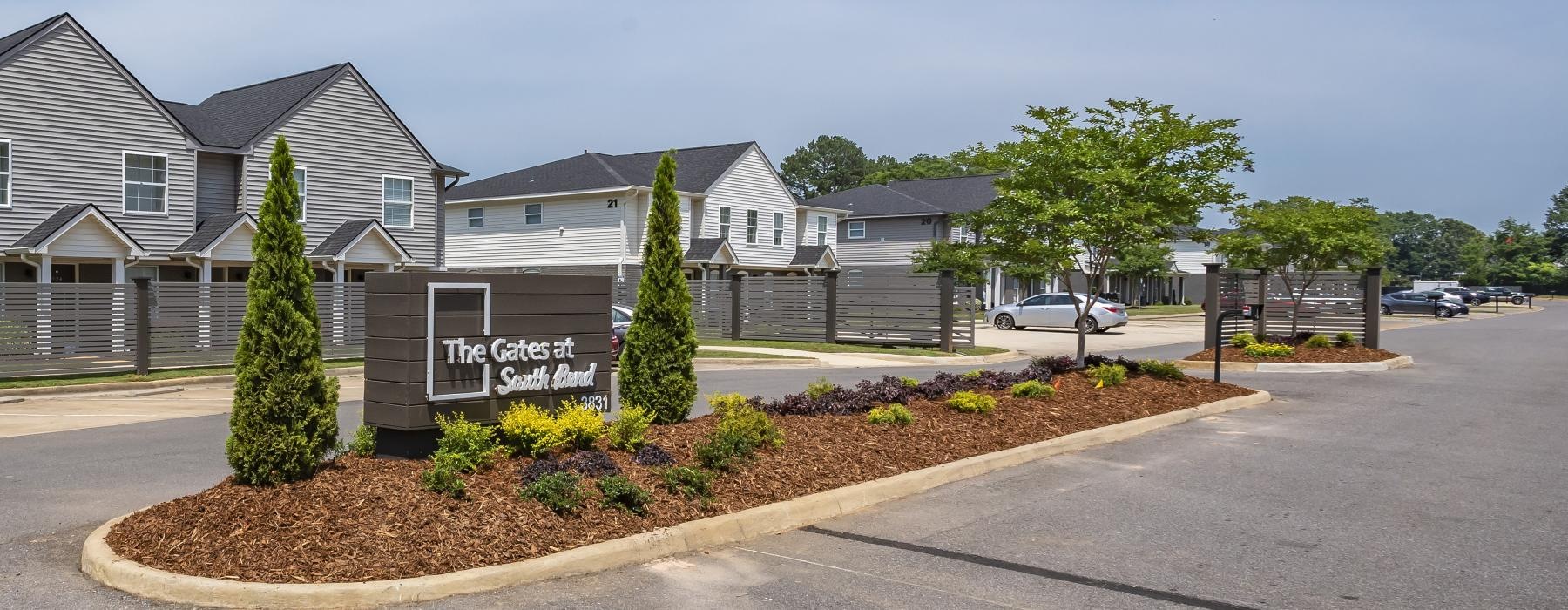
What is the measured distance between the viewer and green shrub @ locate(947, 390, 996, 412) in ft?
39.5

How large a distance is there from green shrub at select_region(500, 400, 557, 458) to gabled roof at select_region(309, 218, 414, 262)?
21.9 meters

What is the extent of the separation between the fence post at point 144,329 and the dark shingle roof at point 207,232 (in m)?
5.87

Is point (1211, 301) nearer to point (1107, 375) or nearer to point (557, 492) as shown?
point (1107, 375)

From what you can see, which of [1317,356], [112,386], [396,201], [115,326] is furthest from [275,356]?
[396,201]

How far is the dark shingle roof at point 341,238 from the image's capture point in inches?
1127

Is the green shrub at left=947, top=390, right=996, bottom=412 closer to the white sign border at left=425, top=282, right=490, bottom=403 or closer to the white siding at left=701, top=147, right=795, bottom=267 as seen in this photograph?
the white sign border at left=425, top=282, right=490, bottom=403

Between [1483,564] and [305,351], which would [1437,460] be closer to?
[1483,564]

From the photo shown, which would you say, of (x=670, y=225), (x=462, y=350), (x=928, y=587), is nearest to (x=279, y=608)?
(x=462, y=350)

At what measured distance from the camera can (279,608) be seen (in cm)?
589

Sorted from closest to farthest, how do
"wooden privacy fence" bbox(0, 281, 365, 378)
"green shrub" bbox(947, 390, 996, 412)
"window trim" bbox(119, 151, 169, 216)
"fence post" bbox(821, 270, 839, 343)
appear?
"green shrub" bbox(947, 390, 996, 412) → "wooden privacy fence" bbox(0, 281, 365, 378) → "window trim" bbox(119, 151, 169, 216) → "fence post" bbox(821, 270, 839, 343)

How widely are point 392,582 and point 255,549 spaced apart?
0.93 metres

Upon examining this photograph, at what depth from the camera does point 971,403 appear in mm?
12039

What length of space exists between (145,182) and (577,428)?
2233 centimetres

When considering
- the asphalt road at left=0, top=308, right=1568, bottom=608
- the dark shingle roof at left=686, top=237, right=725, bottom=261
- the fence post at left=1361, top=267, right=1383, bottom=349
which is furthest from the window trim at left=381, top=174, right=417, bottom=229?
the fence post at left=1361, top=267, right=1383, bottom=349
